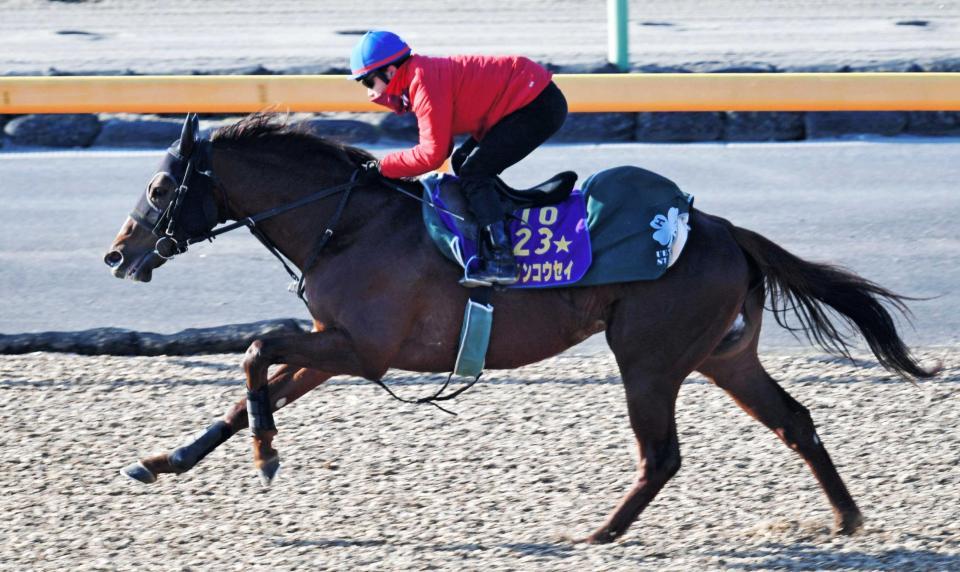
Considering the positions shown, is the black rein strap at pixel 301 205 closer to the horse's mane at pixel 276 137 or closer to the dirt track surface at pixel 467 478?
the horse's mane at pixel 276 137

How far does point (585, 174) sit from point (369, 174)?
5760 millimetres

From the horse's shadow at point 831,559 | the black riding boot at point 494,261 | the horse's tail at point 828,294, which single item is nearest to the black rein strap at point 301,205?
the black riding boot at point 494,261

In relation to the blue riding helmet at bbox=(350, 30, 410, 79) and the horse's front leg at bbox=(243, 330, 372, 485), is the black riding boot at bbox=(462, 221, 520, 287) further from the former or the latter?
the blue riding helmet at bbox=(350, 30, 410, 79)

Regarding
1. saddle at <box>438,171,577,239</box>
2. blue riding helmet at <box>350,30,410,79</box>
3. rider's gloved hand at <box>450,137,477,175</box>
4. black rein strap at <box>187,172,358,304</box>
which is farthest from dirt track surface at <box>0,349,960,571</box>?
blue riding helmet at <box>350,30,410,79</box>

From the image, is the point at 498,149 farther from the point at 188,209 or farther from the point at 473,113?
the point at 188,209

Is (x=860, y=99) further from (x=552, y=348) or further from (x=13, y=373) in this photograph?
(x=13, y=373)

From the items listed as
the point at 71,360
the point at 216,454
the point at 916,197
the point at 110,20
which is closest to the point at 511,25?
the point at 110,20

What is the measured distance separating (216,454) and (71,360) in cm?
190

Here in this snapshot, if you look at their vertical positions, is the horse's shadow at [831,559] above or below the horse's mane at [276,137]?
below

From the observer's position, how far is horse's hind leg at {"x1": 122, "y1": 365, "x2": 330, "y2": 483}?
5992 mm

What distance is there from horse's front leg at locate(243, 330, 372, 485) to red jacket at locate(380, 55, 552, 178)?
31.1 inches

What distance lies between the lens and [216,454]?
22.5ft

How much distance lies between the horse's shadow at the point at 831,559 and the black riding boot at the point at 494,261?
1410mm

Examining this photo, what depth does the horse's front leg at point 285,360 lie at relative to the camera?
18.9 ft
